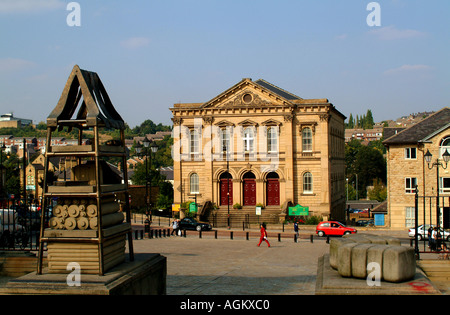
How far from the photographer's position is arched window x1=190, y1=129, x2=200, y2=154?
5644cm

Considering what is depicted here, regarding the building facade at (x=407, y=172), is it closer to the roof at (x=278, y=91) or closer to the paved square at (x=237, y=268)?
the roof at (x=278, y=91)

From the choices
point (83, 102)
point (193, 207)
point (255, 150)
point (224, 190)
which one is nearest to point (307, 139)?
point (255, 150)

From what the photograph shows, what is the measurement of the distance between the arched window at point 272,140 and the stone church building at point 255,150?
104 mm

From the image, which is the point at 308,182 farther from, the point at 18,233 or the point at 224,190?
the point at 18,233

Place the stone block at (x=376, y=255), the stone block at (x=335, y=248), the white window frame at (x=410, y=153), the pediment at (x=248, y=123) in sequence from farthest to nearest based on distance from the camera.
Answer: the pediment at (x=248, y=123) → the white window frame at (x=410, y=153) → the stone block at (x=335, y=248) → the stone block at (x=376, y=255)

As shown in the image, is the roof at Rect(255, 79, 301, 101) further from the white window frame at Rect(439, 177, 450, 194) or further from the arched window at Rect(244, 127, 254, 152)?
the white window frame at Rect(439, 177, 450, 194)

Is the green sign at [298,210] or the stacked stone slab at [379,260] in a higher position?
the stacked stone slab at [379,260]

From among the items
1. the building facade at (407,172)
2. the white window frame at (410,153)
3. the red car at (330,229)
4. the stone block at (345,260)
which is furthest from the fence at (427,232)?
the red car at (330,229)

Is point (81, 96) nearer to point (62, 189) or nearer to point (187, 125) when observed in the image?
point (62, 189)

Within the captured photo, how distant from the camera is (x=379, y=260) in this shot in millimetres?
10422

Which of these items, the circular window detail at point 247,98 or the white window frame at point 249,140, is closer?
the circular window detail at point 247,98

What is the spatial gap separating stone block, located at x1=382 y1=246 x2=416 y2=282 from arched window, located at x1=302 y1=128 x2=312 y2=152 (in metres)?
44.3

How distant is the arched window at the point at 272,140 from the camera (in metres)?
54.8
